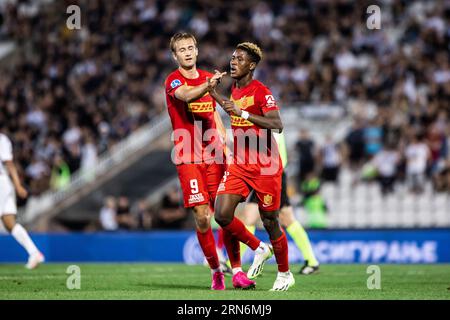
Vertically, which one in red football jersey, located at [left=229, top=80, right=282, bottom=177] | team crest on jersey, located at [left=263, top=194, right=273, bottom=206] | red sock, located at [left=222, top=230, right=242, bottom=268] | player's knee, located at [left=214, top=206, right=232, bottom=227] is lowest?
red sock, located at [left=222, top=230, right=242, bottom=268]

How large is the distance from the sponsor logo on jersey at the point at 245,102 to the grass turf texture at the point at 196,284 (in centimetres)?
207

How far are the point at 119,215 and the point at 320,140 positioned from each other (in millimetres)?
5242

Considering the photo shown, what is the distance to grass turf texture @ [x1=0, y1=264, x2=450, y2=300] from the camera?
33.8 ft

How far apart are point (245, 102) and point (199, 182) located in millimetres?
1085

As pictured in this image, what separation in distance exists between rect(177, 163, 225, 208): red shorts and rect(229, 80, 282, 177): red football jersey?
452 millimetres

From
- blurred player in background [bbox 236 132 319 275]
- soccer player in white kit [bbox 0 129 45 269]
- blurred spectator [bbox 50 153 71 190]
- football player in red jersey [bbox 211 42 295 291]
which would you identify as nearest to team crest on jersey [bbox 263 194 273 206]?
football player in red jersey [bbox 211 42 295 291]

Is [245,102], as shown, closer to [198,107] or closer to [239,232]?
[198,107]

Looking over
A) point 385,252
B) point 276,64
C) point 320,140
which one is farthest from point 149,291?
point 276,64

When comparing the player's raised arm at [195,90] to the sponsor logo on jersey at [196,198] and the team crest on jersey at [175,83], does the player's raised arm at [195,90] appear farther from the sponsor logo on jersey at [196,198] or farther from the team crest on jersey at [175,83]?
the sponsor logo on jersey at [196,198]

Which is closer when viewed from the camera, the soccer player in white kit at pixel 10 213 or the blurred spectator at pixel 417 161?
the soccer player in white kit at pixel 10 213

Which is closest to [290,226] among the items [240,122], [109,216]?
[240,122]

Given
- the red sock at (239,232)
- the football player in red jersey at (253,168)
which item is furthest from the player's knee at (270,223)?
the red sock at (239,232)

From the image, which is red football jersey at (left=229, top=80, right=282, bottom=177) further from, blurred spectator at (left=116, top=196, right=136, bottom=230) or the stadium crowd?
blurred spectator at (left=116, top=196, right=136, bottom=230)

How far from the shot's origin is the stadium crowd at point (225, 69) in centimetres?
2236
